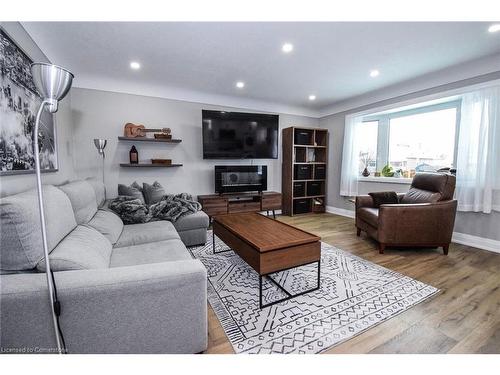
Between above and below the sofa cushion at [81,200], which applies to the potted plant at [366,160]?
above

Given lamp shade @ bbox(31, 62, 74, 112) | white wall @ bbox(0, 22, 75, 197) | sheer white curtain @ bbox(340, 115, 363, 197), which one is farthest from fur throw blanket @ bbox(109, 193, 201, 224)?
→ sheer white curtain @ bbox(340, 115, 363, 197)

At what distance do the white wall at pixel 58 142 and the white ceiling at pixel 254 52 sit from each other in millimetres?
162

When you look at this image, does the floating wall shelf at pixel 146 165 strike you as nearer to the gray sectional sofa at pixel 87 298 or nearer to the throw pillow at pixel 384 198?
the gray sectional sofa at pixel 87 298

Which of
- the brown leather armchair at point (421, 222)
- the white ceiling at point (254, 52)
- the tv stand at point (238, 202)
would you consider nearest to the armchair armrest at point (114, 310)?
the white ceiling at point (254, 52)

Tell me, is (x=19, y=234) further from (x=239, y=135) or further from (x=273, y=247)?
(x=239, y=135)

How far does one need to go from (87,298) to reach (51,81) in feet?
3.01

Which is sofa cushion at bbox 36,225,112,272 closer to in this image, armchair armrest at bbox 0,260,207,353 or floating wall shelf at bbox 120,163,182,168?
armchair armrest at bbox 0,260,207,353

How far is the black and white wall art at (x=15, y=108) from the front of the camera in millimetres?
1443

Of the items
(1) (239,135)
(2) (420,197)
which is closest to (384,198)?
(2) (420,197)

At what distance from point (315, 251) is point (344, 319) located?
0.49 m

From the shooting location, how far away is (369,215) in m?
2.87

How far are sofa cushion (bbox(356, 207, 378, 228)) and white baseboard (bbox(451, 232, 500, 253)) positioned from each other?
1.21 meters

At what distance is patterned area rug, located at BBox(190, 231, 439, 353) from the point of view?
4.47 ft
